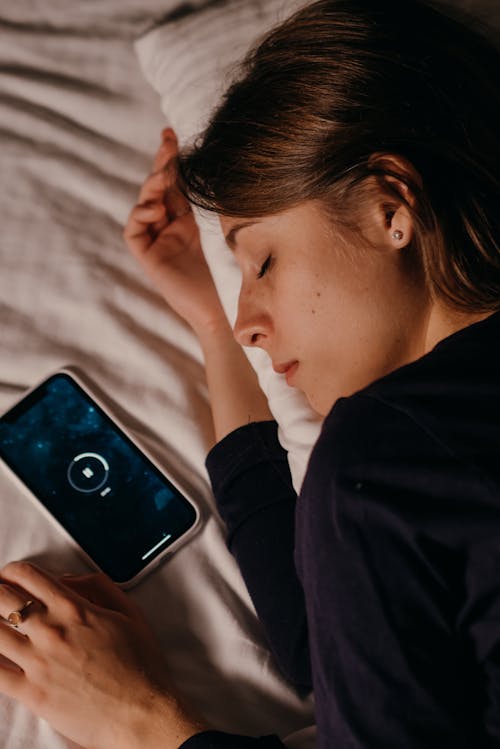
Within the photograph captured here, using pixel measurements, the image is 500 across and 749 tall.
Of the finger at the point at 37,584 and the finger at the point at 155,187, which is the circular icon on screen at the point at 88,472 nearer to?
the finger at the point at 37,584

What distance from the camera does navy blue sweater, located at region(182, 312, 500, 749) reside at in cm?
70

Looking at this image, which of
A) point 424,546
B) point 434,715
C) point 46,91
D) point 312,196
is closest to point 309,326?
point 312,196

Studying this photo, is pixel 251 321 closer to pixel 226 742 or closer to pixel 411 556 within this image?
pixel 411 556

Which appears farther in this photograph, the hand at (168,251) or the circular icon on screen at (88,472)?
the hand at (168,251)

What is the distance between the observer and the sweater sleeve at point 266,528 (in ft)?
3.02

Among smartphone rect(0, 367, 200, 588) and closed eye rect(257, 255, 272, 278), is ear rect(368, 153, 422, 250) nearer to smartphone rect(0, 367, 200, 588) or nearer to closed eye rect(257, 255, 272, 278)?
closed eye rect(257, 255, 272, 278)

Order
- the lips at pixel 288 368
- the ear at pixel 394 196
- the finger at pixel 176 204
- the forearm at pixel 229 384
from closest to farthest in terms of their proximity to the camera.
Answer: the ear at pixel 394 196 → the lips at pixel 288 368 → the forearm at pixel 229 384 → the finger at pixel 176 204

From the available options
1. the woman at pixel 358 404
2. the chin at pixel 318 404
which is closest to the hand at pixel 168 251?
the woman at pixel 358 404

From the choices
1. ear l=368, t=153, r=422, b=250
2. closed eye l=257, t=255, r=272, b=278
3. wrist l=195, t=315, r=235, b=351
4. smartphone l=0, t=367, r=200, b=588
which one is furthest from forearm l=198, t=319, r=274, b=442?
ear l=368, t=153, r=422, b=250

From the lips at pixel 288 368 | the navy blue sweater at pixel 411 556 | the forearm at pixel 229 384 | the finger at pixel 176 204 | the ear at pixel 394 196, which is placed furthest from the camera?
the finger at pixel 176 204

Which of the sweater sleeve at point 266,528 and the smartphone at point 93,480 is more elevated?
the smartphone at point 93,480

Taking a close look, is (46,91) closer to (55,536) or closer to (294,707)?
(55,536)

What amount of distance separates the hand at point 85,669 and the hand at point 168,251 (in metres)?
0.39

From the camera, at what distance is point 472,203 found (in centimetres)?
84
